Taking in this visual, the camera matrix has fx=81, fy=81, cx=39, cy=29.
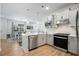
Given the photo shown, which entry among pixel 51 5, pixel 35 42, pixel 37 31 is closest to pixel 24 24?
pixel 37 31

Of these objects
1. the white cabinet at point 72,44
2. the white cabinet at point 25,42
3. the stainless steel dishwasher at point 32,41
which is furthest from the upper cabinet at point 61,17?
the white cabinet at point 25,42

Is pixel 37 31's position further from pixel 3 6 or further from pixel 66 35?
pixel 3 6

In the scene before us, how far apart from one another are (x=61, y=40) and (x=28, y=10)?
104cm

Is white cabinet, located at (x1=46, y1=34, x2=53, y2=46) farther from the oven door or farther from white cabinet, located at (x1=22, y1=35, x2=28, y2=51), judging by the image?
white cabinet, located at (x1=22, y1=35, x2=28, y2=51)

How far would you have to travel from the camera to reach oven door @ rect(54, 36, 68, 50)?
6.20 feet

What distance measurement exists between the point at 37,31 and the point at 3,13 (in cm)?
86

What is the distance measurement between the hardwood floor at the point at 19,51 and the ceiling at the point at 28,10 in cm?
63

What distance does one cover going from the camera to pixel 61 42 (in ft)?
6.31

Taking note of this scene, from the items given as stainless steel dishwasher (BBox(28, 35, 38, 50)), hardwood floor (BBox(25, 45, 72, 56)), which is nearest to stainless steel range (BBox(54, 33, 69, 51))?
hardwood floor (BBox(25, 45, 72, 56))

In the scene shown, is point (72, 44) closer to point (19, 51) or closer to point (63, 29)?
point (63, 29)

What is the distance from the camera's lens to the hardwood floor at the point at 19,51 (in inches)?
70.8

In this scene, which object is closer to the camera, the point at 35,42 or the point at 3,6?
the point at 3,6

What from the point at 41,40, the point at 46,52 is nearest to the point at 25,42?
the point at 41,40

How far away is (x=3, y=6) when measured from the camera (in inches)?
71.1
